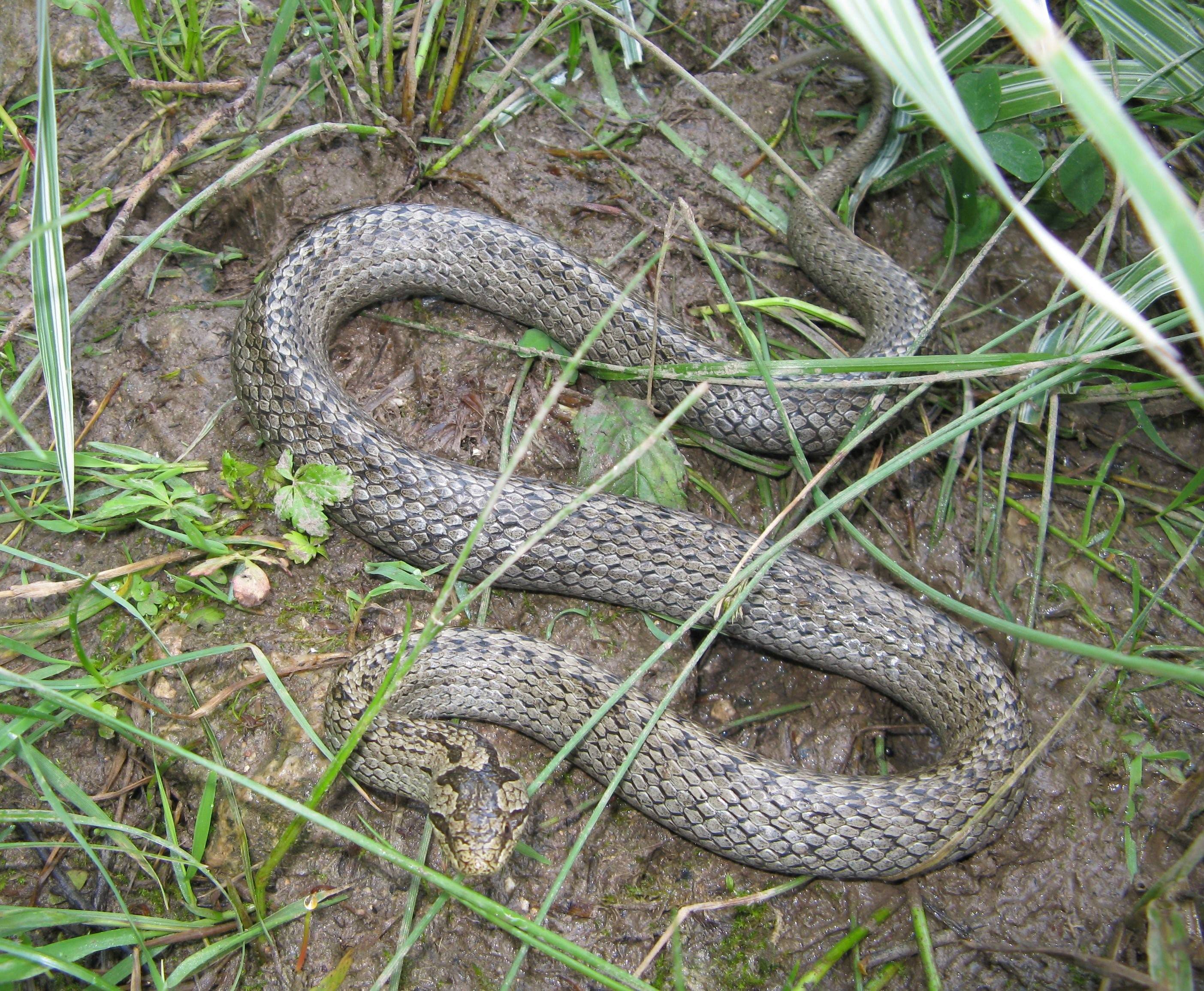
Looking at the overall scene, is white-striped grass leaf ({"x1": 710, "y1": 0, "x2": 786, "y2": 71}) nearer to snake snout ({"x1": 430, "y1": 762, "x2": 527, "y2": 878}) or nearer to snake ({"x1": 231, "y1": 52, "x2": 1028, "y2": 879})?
snake ({"x1": 231, "y1": 52, "x2": 1028, "y2": 879})

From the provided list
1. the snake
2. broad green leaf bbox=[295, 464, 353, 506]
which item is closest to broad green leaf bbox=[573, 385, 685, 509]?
the snake

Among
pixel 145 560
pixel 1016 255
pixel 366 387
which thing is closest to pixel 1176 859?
pixel 1016 255

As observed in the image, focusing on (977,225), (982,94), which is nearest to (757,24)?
(982,94)

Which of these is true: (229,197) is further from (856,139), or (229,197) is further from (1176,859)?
(1176,859)

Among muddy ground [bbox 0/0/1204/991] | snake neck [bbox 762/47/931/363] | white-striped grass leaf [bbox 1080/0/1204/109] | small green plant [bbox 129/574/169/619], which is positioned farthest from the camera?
snake neck [bbox 762/47/931/363]

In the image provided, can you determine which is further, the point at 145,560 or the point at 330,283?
the point at 330,283

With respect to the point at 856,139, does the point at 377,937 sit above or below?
below
